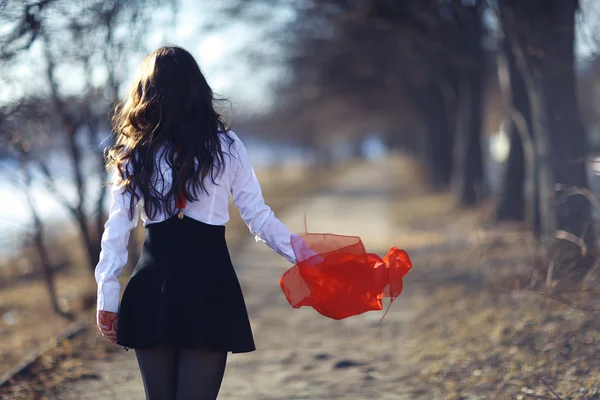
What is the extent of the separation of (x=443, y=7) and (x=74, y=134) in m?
7.19

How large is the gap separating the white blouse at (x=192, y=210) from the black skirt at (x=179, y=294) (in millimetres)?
52

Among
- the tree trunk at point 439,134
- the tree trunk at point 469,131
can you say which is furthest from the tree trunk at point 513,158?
the tree trunk at point 439,134

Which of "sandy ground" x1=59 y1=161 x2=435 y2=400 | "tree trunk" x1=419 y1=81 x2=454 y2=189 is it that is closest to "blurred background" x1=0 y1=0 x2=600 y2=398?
"sandy ground" x1=59 y1=161 x2=435 y2=400

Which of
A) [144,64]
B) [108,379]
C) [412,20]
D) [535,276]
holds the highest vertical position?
[412,20]

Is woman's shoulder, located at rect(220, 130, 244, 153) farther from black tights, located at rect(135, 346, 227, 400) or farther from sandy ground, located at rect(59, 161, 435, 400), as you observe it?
sandy ground, located at rect(59, 161, 435, 400)

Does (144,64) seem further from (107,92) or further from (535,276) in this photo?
(107,92)

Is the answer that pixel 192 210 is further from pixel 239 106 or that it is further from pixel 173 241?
pixel 239 106

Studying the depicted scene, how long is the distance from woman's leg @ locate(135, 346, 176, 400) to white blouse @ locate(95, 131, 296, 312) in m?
0.23

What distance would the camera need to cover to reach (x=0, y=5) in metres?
4.95

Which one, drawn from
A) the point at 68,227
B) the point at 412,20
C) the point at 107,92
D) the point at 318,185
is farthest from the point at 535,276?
the point at 318,185

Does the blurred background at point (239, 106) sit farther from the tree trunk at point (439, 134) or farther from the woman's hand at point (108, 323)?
the tree trunk at point (439, 134)

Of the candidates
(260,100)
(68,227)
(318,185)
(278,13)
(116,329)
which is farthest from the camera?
(318,185)

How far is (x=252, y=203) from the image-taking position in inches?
120

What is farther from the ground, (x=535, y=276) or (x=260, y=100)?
(x=260, y=100)
